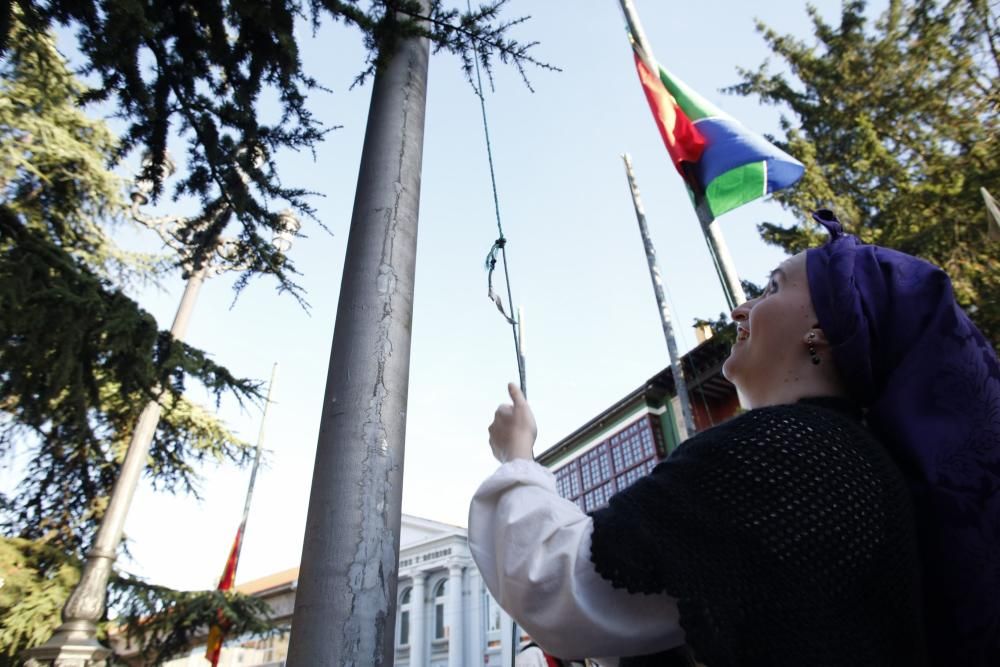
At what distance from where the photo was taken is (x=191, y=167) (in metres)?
3.46

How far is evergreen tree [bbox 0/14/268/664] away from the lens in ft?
16.2

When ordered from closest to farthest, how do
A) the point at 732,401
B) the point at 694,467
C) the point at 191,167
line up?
1. the point at 694,467
2. the point at 191,167
3. the point at 732,401

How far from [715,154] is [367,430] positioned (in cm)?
705

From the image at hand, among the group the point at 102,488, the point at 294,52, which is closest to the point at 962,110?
the point at 294,52

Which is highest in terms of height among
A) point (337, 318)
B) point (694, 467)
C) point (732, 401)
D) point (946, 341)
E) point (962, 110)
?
point (962, 110)

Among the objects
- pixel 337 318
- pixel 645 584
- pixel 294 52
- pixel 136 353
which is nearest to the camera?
pixel 645 584

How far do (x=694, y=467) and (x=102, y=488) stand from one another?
12854 millimetres

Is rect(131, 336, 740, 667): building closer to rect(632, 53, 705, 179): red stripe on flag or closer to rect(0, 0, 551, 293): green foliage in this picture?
rect(632, 53, 705, 179): red stripe on flag

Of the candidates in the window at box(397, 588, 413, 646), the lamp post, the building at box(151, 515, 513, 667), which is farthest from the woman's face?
the window at box(397, 588, 413, 646)

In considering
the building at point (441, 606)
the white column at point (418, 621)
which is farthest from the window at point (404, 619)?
the white column at point (418, 621)

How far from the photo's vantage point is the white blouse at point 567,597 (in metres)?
0.93

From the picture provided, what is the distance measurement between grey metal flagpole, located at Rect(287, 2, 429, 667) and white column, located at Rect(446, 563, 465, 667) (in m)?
26.1

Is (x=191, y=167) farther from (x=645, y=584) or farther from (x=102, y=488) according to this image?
(x=102, y=488)

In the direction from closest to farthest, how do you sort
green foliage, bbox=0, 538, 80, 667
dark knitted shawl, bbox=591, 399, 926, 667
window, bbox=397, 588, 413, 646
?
1. dark knitted shawl, bbox=591, 399, 926, 667
2. green foliage, bbox=0, 538, 80, 667
3. window, bbox=397, 588, 413, 646
